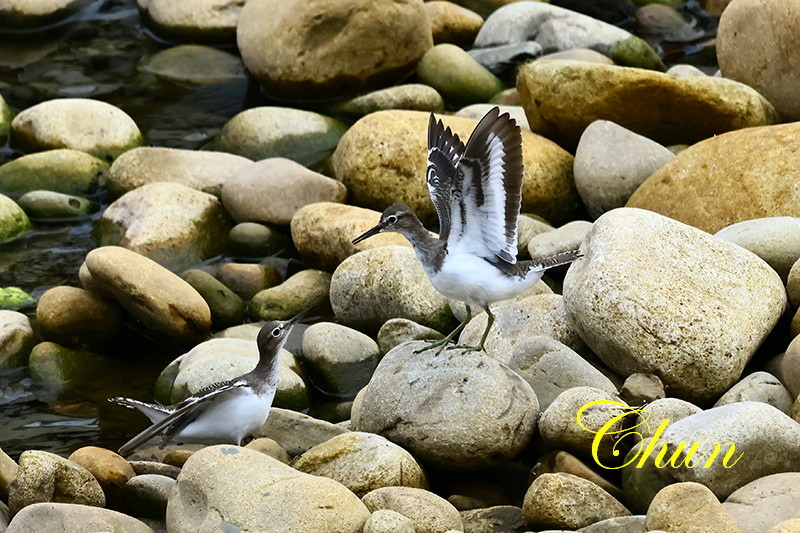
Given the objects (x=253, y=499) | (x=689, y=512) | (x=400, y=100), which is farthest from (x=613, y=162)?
(x=253, y=499)

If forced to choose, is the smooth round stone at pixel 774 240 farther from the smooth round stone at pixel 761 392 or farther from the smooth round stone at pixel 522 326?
the smooth round stone at pixel 522 326

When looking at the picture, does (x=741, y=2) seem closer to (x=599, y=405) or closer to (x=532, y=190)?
(x=532, y=190)

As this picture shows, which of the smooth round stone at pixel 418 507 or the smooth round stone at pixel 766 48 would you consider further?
the smooth round stone at pixel 766 48

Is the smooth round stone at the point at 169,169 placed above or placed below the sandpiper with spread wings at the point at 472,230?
below

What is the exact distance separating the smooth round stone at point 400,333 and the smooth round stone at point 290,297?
1.13m

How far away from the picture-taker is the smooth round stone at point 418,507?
234 inches

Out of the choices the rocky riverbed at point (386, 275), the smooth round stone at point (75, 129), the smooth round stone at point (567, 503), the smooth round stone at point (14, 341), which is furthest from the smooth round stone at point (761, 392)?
the smooth round stone at point (75, 129)

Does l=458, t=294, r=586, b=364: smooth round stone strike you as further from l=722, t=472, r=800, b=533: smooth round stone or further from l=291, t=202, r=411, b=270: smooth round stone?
l=722, t=472, r=800, b=533: smooth round stone

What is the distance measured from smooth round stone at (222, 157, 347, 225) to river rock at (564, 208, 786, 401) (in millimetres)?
4095

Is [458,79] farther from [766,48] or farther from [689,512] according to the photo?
[689,512]

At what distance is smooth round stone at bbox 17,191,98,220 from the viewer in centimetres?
1146

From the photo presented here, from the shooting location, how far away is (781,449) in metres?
5.96

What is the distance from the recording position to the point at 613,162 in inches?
416

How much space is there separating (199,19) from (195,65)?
2.59 feet
